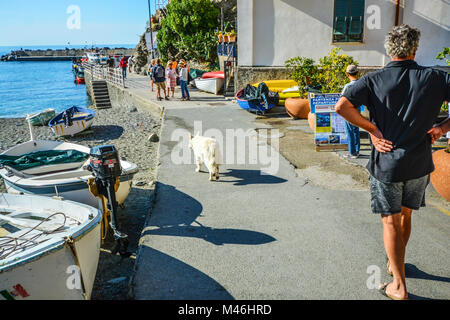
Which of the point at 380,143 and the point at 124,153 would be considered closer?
the point at 380,143

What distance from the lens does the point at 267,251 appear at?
14.4ft

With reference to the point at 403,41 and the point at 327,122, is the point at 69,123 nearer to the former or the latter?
the point at 327,122

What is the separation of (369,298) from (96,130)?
1600cm

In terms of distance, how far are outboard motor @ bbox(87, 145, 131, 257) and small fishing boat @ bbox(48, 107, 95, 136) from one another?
12.0 meters

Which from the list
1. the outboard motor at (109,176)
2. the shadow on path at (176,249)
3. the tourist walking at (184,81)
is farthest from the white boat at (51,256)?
the tourist walking at (184,81)

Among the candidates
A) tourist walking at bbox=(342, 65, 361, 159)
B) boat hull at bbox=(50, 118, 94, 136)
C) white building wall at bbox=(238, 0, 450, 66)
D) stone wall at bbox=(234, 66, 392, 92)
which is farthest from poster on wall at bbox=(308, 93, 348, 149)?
boat hull at bbox=(50, 118, 94, 136)

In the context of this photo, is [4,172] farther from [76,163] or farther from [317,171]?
[317,171]

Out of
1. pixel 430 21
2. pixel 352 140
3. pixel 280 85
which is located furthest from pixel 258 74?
pixel 352 140

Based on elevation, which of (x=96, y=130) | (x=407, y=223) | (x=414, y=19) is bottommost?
(x=96, y=130)

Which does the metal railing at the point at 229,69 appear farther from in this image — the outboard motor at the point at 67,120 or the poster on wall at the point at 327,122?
the poster on wall at the point at 327,122

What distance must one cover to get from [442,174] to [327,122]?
3.29 meters

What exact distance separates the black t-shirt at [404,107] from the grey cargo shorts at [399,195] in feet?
0.22

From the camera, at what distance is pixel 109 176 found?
511 centimetres
